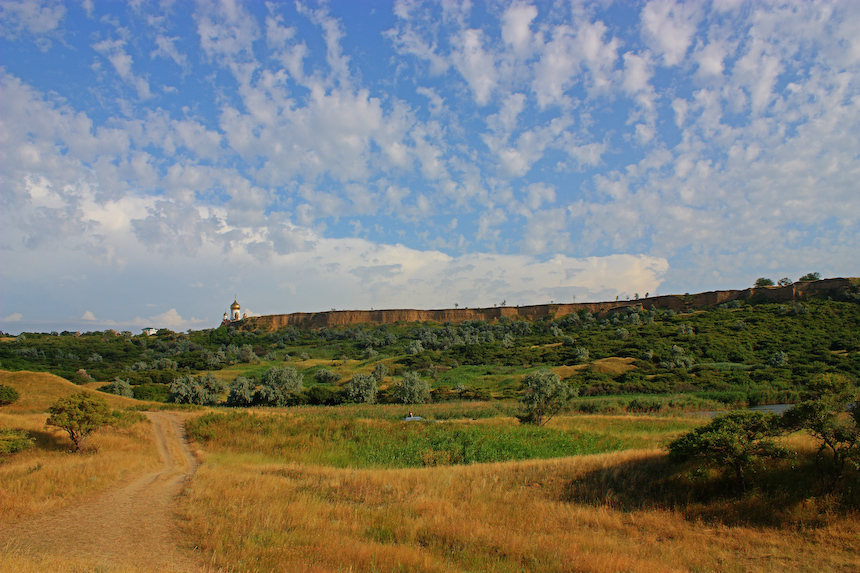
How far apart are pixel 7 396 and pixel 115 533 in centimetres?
2650

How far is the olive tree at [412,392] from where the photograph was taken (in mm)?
42438

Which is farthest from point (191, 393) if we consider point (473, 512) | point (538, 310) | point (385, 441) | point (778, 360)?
point (538, 310)

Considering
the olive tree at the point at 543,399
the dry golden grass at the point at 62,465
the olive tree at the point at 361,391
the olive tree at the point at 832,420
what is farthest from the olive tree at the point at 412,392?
the olive tree at the point at 832,420

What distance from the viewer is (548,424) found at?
27516mm

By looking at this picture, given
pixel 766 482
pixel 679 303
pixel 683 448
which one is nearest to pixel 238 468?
pixel 683 448

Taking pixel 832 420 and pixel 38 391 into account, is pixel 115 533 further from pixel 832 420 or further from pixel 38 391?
pixel 38 391

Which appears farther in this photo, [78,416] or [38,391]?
[38,391]

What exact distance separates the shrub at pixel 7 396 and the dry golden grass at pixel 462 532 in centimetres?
2276

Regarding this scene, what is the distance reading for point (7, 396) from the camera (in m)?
27.7

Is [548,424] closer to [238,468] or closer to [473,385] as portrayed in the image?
[238,468]

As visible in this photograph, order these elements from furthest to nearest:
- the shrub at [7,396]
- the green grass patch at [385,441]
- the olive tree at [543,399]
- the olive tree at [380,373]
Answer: the olive tree at [380,373]
the olive tree at [543,399]
the shrub at [7,396]
the green grass patch at [385,441]

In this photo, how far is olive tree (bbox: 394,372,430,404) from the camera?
42.4 m

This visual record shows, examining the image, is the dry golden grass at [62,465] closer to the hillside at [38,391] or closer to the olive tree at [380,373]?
the hillside at [38,391]

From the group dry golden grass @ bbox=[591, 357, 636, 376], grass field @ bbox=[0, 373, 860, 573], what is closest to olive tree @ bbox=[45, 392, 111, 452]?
grass field @ bbox=[0, 373, 860, 573]
